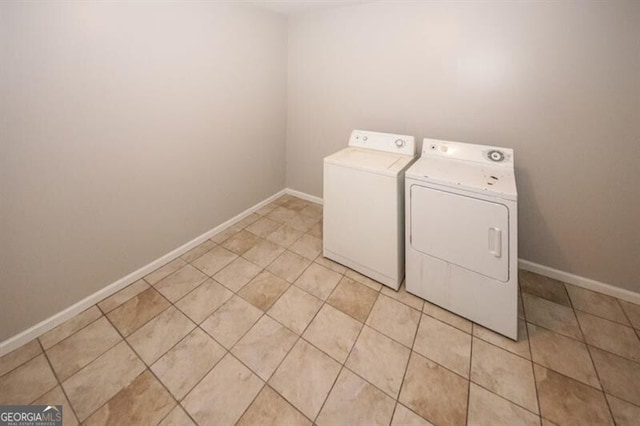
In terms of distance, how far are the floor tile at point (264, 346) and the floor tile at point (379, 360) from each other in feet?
1.23

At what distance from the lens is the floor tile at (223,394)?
1157mm

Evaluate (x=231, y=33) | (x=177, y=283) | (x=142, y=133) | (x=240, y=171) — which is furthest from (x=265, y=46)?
(x=177, y=283)

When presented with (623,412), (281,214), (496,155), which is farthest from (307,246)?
(623,412)

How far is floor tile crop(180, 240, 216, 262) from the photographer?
2232 mm

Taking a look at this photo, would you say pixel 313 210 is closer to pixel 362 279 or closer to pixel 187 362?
pixel 362 279

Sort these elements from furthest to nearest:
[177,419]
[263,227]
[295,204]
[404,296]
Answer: [295,204], [263,227], [404,296], [177,419]

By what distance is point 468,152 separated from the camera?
1860 mm

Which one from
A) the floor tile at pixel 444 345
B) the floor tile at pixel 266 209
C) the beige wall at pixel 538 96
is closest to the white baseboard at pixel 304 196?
the floor tile at pixel 266 209

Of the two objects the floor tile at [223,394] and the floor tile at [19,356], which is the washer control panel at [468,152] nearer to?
the floor tile at [223,394]

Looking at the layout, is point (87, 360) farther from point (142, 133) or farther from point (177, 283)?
point (142, 133)

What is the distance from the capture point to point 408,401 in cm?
121

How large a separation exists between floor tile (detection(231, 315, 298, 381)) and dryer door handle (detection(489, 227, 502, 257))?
124cm

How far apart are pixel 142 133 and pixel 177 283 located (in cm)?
111

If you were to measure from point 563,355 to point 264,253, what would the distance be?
81.9 inches
